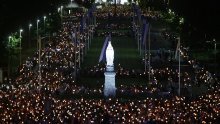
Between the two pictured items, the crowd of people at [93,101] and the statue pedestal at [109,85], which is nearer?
the crowd of people at [93,101]

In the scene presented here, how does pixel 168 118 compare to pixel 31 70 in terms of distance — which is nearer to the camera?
pixel 168 118

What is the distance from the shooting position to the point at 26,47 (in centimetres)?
8975

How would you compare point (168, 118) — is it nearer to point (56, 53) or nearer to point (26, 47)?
point (56, 53)

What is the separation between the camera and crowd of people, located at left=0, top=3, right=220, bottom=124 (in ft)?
118

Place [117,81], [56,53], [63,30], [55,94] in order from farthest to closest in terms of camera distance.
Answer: [63,30] < [56,53] < [117,81] < [55,94]

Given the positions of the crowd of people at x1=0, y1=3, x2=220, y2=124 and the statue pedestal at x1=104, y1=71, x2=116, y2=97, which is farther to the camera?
the statue pedestal at x1=104, y1=71, x2=116, y2=97

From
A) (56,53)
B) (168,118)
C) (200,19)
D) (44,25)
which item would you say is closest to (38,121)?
(168,118)

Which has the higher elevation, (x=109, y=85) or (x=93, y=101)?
(x=93, y=101)

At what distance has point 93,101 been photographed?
142 ft

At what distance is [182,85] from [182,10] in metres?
49.9

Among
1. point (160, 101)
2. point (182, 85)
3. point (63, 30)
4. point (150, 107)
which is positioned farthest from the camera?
point (63, 30)

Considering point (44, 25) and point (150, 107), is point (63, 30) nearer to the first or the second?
point (44, 25)

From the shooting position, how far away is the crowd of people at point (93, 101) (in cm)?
3594

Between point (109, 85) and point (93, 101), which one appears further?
point (109, 85)
